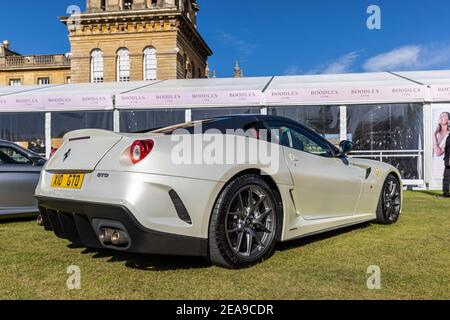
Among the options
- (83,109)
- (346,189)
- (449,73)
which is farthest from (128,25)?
(346,189)

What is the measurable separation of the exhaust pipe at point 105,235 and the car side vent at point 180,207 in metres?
0.50

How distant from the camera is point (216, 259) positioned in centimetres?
322

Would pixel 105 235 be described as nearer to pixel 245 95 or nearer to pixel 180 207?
pixel 180 207

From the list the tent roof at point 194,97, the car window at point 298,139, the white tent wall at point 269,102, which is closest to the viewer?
the car window at point 298,139

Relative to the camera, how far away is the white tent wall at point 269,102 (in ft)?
38.1

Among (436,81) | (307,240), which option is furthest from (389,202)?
(436,81)

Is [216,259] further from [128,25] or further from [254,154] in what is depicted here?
[128,25]

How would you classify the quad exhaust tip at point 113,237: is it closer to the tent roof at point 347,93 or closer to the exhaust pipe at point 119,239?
the exhaust pipe at point 119,239

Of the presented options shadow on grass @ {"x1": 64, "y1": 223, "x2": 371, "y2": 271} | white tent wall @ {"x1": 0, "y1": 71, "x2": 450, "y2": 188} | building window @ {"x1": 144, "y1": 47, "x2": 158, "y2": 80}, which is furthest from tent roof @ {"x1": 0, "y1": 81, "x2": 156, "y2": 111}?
building window @ {"x1": 144, "y1": 47, "x2": 158, "y2": 80}

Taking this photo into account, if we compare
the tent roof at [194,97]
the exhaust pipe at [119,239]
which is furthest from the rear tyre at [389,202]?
the tent roof at [194,97]

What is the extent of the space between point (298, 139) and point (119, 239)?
6.81ft

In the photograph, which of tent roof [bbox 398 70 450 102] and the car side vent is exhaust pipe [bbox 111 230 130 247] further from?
tent roof [bbox 398 70 450 102]

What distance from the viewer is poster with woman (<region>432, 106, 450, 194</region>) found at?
11.5 metres
